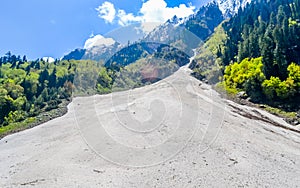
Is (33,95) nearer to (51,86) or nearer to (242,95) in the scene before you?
(51,86)

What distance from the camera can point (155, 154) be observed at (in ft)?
99.6

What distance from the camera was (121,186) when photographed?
24172 mm

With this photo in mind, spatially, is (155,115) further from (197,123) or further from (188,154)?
(188,154)

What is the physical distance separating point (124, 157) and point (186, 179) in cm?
723

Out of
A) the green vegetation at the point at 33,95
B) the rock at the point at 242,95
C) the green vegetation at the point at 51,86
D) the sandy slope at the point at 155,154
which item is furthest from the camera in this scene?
the rock at the point at 242,95

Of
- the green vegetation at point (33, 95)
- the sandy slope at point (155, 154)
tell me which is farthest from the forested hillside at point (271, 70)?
the green vegetation at point (33, 95)

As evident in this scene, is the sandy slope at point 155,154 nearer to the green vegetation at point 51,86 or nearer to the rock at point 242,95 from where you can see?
the green vegetation at point 51,86

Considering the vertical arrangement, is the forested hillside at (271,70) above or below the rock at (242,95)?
above

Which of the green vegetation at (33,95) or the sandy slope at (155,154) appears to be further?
the green vegetation at (33,95)

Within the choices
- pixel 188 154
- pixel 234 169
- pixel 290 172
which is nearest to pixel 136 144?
pixel 188 154

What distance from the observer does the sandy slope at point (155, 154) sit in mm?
25391

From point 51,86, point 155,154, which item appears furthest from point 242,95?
point 51,86

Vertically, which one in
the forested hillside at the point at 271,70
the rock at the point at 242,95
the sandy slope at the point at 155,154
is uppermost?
the forested hillside at the point at 271,70

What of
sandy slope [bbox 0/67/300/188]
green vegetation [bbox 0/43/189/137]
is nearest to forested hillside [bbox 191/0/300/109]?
sandy slope [bbox 0/67/300/188]
